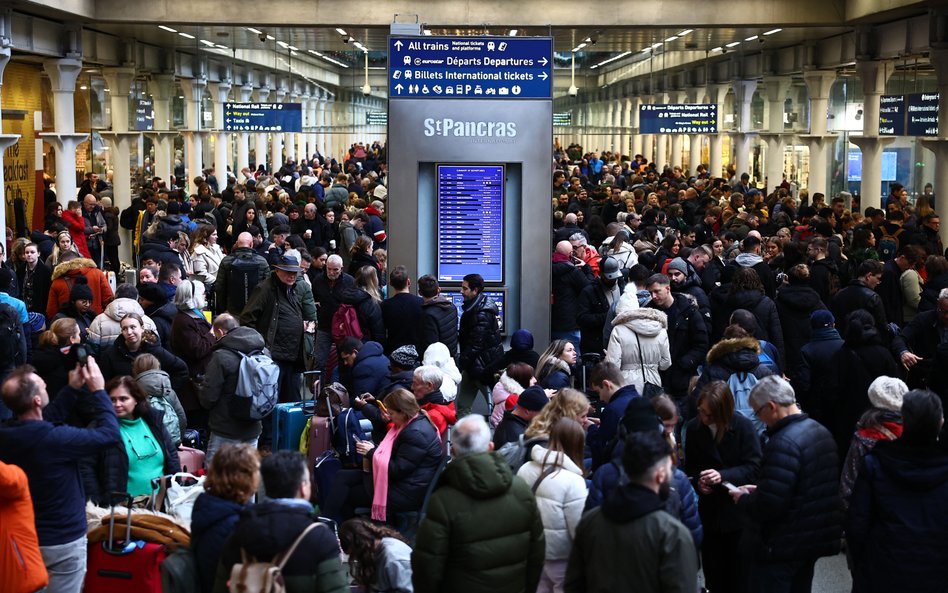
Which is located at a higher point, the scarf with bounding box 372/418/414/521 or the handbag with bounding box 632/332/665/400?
the handbag with bounding box 632/332/665/400

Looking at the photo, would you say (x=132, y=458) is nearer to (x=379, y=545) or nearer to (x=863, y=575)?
(x=379, y=545)

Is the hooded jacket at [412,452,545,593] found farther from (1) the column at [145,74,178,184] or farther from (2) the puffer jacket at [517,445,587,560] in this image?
(1) the column at [145,74,178,184]

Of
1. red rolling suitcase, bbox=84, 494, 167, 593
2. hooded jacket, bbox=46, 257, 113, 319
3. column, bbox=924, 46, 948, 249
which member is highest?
column, bbox=924, 46, 948, 249

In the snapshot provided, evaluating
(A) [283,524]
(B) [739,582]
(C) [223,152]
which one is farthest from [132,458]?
(C) [223,152]

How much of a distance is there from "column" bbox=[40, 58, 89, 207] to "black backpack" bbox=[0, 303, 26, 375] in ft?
43.6

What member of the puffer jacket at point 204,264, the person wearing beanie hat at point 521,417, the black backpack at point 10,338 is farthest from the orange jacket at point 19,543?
the puffer jacket at point 204,264

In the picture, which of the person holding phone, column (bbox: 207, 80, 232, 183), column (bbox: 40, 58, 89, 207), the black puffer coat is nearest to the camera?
the person holding phone

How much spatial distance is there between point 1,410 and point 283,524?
446 cm

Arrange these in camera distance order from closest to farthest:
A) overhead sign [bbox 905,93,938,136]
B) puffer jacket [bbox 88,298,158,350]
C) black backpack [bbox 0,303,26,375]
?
black backpack [bbox 0,303,26,375] < puffer jacket [bbox 88,298,158,350] < overhead sign [bbox 905,93,938,136]

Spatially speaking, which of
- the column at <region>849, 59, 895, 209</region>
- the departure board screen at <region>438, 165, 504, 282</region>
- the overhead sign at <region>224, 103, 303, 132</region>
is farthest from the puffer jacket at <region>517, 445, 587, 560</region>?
the overhead sign at <region>224, 103, 303, 132</region>

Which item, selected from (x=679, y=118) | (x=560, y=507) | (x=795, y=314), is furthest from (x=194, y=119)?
(x=560, y=507)

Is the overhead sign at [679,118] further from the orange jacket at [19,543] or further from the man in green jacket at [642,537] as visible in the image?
the man in green jacket at [642,537]

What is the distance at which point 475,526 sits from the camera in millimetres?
5715

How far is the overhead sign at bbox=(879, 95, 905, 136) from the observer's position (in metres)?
20.5
